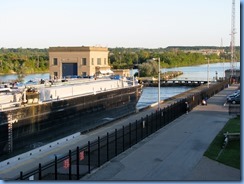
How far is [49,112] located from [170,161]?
18436mm

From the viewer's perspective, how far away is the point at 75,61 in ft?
229

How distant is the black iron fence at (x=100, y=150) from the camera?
652 inches

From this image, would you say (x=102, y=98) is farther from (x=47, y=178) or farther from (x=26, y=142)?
(x=47, y=178)

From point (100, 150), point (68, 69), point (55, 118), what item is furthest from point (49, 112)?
point (68, 69)

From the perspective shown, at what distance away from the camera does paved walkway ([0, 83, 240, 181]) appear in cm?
1750

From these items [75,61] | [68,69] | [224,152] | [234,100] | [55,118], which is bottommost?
[55,118]

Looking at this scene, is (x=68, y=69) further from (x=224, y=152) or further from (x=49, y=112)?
(x=224, y=152)

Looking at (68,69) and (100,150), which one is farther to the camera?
(68,69)

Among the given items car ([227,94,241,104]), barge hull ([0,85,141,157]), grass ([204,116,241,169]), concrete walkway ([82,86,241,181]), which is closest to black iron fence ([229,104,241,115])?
car ([227,94,241,104])

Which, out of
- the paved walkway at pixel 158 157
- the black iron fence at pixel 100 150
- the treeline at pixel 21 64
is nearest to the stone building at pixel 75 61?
the black iron fence at pixel 100 150

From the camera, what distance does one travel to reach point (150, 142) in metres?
24.8

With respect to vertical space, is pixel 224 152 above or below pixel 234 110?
below

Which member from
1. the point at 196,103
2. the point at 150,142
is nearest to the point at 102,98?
the point at 196,103

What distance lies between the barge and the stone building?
13.4 meters
